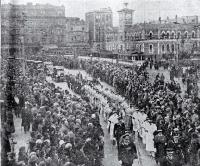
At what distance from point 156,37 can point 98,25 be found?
67.5 ft

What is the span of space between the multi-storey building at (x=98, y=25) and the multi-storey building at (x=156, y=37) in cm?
550

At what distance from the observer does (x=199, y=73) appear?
23906mm

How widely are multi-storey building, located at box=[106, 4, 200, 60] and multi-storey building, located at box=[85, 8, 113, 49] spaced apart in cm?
550

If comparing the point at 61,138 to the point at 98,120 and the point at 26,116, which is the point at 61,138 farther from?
the point at 26,116

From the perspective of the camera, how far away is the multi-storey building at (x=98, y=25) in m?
64.9

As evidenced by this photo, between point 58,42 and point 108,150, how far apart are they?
167 feet

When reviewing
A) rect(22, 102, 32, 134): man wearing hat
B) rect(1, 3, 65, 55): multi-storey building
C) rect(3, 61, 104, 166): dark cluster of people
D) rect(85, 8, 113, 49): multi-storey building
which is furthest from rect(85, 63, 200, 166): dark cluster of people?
rect(85, 8, 113, 49): multi-storey building

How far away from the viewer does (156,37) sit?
47438mm

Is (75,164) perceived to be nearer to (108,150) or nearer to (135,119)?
(108,150)

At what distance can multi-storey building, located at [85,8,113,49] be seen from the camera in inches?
2554

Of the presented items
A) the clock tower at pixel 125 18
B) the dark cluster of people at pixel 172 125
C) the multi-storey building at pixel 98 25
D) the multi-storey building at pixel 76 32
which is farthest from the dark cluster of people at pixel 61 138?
the multi-storey building at pixel 98 25

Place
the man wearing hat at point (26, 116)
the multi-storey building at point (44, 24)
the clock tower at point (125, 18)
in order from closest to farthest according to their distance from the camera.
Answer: the man wearing hat at point (26, 116) < the clock tower at point (125, 18) < the multi-storey building at point (44, 24)

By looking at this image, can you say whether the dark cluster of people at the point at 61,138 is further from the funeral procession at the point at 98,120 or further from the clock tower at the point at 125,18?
the clock tower at the point at 125,18

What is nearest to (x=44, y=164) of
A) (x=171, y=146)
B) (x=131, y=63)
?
(x=171, y=146)
